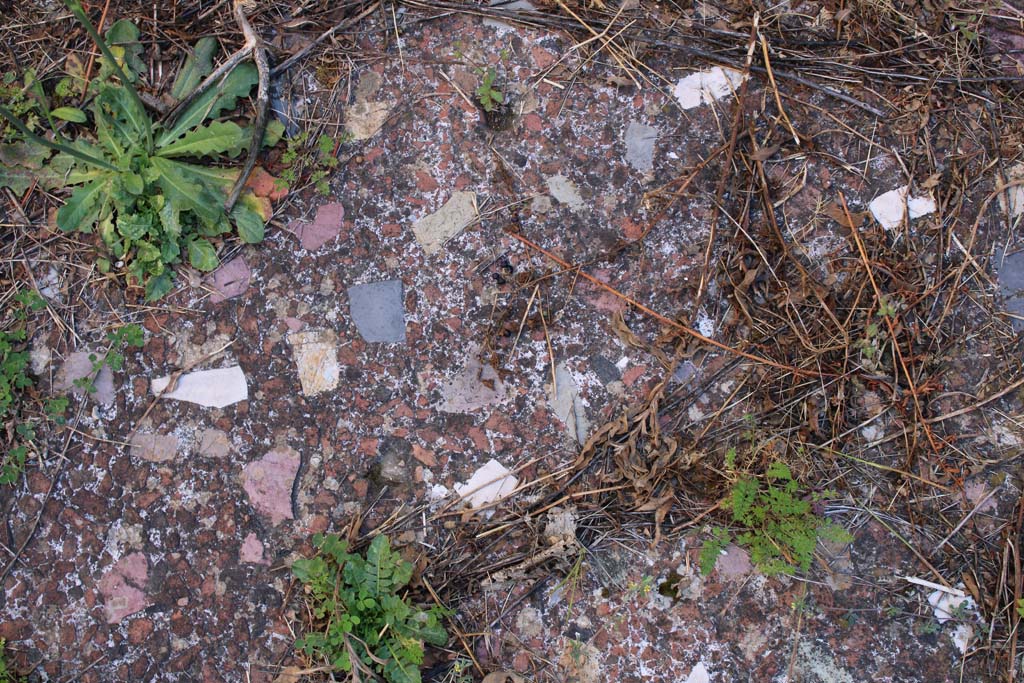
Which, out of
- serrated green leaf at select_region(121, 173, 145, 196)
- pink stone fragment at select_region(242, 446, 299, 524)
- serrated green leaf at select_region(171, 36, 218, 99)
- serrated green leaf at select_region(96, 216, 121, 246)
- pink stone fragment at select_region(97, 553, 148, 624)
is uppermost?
serrated green leaf at select_region(171, 36, 218, 99)

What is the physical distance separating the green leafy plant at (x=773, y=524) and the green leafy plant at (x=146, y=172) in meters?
1.82

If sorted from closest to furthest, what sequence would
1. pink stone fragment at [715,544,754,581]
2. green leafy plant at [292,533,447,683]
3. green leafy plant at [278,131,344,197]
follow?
green leafy plant at [292,533,447,683] → pink stone fragment at [715,544,754,581] → green leafy plant at [278,131,344,197]

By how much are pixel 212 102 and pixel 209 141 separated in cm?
17

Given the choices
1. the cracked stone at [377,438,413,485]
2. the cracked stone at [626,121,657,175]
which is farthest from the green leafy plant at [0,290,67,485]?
the cracked stone at [626,121,657,175]

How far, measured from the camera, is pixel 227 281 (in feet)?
7.63

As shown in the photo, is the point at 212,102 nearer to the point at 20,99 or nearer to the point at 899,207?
the point at 20,99

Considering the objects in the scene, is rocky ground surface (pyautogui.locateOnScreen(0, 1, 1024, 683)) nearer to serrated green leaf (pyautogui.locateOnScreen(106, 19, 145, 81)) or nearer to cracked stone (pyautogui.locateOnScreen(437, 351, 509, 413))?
cracked stone (pyautogui.locateOnScreen(437, 351, 509, 413))

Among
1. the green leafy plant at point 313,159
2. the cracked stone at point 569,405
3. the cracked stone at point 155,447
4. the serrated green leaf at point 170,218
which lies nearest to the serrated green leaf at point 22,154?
the serrated green leaf at point 170,218

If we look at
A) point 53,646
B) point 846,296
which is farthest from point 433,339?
point 53,646

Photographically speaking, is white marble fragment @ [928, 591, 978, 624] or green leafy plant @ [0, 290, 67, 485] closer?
white marble fragment @ [928, 591, 978, 624]

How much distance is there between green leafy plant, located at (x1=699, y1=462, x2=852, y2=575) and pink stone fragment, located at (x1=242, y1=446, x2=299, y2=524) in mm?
1379

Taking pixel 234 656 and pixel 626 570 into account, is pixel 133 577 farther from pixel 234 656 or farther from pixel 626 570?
pixel 626 570

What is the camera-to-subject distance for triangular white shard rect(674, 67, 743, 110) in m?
2.33

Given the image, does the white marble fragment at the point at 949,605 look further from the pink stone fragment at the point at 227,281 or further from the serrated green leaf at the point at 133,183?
the serrated green leaf at the point at 133,183
